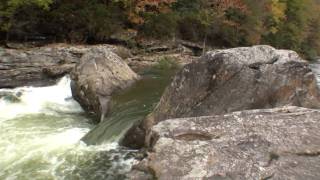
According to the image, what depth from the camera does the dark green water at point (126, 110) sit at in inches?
437

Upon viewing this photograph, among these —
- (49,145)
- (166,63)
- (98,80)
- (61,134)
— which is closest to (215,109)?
(49,145)

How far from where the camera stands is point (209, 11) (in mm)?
34375

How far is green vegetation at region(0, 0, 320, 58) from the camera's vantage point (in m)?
26.1

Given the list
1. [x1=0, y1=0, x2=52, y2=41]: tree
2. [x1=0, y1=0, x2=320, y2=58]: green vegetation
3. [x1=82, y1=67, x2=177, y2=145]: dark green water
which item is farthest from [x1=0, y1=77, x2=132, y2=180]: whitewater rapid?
[x1=0, y1=0, x2=320, y2=58]: green vegetation

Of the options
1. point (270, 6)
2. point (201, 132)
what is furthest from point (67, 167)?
point (270, 6)

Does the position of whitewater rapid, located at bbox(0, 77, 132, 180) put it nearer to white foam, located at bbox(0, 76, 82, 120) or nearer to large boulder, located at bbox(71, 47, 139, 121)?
white foam, located at bbox(0, 76, 82, 120)

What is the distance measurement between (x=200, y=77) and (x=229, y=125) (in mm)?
4261

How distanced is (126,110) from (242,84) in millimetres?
4480

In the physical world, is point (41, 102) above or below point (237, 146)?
below

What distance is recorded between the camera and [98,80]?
14391 mm

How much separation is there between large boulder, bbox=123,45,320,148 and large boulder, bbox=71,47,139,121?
378 cm

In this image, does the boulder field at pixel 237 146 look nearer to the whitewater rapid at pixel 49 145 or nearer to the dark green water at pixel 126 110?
the whitewater rapid at pixel 49 145

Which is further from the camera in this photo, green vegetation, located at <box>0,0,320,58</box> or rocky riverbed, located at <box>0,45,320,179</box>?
green vegetation, located at <box>0,0,320,58</box>

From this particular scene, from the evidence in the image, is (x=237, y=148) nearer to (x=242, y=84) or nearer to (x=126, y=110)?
(x=242, y=84)
